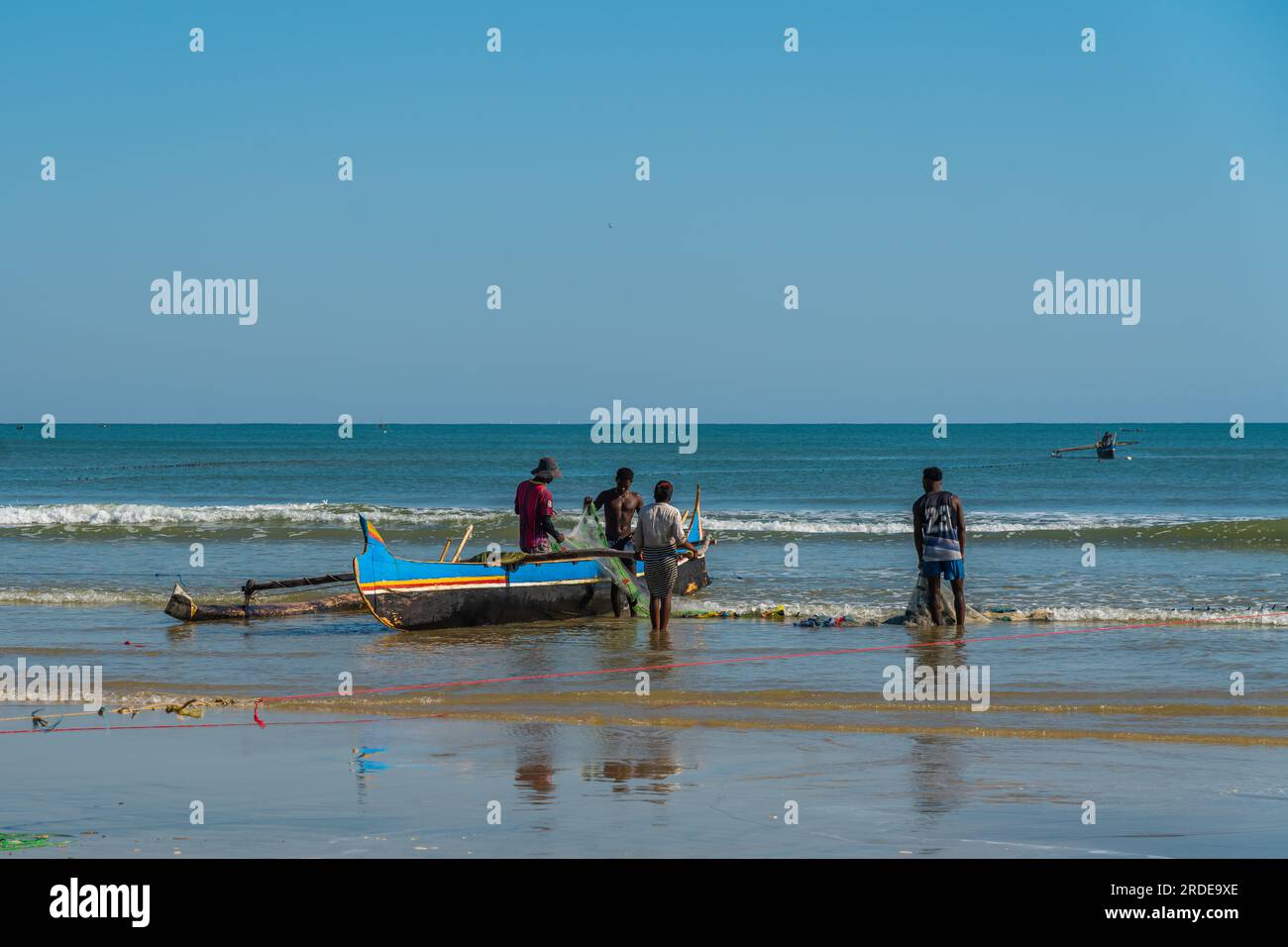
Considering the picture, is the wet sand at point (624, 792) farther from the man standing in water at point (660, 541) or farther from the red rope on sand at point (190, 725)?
the man standing in water at point (660, 541)

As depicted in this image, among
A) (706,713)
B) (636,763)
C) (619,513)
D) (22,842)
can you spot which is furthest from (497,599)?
(22,842)

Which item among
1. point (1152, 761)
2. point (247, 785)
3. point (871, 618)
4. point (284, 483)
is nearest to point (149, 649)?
point (247, 785)

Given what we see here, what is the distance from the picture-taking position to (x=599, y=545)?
1562 centimetres

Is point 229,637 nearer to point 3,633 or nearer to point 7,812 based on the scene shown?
point 3,633

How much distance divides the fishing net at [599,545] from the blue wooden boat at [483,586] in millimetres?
53

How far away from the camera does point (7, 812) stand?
6953mm

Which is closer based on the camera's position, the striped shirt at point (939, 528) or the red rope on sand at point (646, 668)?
the red rope on sand at point (646, 668)

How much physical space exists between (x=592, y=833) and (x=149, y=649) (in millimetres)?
8760

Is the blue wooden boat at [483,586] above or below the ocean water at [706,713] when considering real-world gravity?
above

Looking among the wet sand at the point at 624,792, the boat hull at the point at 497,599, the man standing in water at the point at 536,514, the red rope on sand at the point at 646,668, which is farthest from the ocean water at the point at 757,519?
the wet sand at the point at 624,792

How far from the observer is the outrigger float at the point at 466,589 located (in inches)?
579

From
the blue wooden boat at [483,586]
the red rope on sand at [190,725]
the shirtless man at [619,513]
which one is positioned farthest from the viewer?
the shirtless man at [619,513]

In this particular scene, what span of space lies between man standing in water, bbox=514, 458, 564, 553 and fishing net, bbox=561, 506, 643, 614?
20 cm
